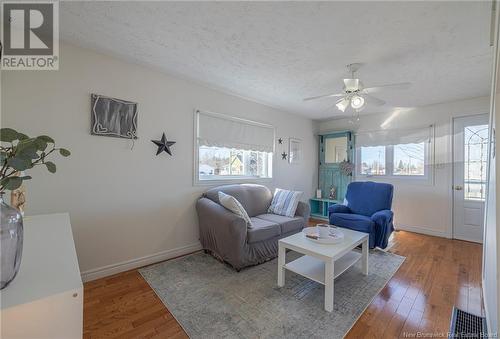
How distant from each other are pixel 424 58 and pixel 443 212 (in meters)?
2.82

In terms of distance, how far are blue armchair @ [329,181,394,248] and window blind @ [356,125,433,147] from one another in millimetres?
1385

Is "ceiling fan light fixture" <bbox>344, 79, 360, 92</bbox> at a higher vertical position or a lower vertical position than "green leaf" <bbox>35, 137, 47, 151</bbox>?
higher

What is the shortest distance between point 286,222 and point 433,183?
115 inches

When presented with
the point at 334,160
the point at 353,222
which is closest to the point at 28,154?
the point at 353,222

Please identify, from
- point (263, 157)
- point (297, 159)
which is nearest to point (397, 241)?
point (297, 159)

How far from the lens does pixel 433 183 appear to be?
12.8 ft

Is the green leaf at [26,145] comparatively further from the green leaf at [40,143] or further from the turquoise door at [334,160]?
the turquoise door at [334,160]

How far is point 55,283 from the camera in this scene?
0.73 meters

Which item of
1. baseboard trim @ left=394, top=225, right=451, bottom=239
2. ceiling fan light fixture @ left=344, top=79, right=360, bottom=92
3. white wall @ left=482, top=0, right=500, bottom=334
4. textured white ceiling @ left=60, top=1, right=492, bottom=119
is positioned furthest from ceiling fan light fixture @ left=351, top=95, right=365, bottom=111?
baseboard trim @ left=394, top=225, right=451, bottom=239

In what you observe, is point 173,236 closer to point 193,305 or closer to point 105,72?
point 193,305

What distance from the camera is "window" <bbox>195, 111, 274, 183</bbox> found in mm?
3232

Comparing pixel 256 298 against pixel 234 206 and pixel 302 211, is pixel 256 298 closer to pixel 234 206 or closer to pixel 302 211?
pixel 234 206

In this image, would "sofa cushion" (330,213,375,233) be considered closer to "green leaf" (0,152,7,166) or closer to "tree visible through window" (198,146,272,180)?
"tree visible through window" (198,146,272,180)

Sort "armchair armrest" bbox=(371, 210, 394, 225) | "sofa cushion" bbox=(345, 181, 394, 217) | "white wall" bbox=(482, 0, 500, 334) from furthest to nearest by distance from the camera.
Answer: "sofa cushion" bbox=(345, 181, 394, 217)
"armchair armrest" bbox=(371, 210, 394, 225)
"white wall" bbox=(482, 0, 500, 334)
